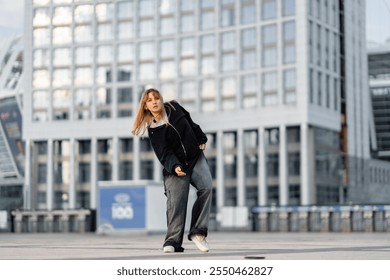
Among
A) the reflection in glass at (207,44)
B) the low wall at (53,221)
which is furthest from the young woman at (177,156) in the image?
the reflection in glass at (207,44)

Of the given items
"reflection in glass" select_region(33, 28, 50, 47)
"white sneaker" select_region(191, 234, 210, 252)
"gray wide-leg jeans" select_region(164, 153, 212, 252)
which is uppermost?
"reflection in glass" select_region(33, 28, 50, 47)

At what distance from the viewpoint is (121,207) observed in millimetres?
34062

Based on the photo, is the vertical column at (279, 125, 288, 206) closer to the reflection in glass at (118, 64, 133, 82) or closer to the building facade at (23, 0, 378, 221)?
the building facade at (23, 0, 378, 221)

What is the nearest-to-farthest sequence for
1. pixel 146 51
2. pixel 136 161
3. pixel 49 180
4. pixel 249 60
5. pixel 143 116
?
pixel 143 116
pixel 249 60
pixel 146 51
pixel 136 161
pixel 49 180

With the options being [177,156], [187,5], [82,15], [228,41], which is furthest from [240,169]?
[177,156]

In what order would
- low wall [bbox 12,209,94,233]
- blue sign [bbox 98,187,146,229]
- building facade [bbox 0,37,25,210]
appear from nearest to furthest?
blue sign [bbox 98,187,146,229] < low wall [bbox 12,209,94,233] < building facade [bbox 0,37,25,210]

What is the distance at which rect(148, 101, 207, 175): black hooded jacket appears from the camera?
28.5 ft

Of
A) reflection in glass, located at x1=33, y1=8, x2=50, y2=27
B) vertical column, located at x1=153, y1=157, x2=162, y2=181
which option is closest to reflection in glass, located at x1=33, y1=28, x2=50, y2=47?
reflection in glass, located at x1=33, y1=8, x2=50, y2=27

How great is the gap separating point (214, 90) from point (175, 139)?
74150 millimetres

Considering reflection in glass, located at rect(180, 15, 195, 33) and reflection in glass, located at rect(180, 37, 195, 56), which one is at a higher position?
reflection in glass, located at rect(180, 15, 195, 33)

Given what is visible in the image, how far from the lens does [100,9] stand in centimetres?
8788

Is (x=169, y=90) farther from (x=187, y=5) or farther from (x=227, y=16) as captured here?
(x=227, y=16)

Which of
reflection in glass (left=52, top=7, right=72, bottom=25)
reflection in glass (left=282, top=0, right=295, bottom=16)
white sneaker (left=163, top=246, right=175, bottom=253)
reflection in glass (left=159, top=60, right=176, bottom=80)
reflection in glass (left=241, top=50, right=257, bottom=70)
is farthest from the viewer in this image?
reflection in glass (left=52, top=7, right=72, bottom=25)
